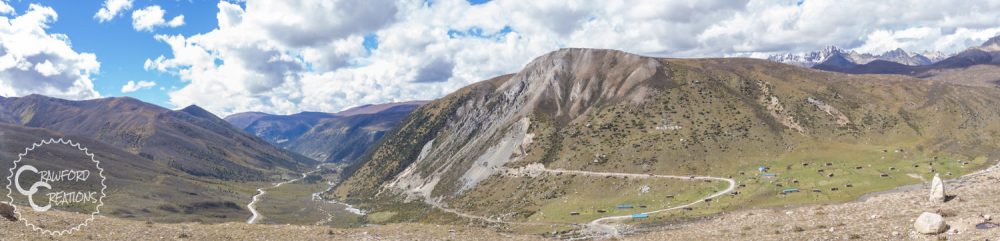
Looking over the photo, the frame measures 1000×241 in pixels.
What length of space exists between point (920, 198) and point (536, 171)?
5680 inches

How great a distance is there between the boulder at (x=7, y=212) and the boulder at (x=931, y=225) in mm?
61935

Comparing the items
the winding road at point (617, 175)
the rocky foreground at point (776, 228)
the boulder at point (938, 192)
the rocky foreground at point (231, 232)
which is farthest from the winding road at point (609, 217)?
the boulder at point (938, 192)

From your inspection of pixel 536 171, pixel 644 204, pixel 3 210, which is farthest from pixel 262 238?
pixel 536 171

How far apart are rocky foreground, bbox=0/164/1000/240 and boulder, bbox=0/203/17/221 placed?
117 cm

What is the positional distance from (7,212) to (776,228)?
5724cm

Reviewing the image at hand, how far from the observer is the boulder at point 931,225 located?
3192 centimetres

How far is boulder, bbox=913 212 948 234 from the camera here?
105ft

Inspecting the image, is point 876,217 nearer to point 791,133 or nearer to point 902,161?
point 902,161

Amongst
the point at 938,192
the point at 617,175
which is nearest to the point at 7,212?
the point at 938,192

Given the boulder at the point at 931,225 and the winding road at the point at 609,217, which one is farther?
the winding road at the point at 609,217

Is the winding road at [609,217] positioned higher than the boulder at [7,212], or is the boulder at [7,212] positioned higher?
the boulder at [7,212]

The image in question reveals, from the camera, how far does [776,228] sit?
131 feet

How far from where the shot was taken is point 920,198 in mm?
46750

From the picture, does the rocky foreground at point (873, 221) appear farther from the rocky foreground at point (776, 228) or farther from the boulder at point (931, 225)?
the boulder at point (931, 225)
